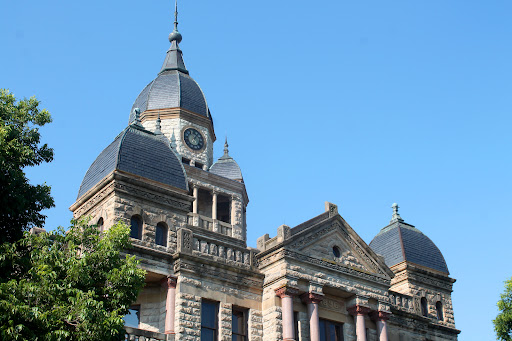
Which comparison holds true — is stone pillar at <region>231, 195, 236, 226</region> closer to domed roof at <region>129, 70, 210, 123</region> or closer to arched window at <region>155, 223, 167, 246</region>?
domed roof at <region>129, 70, 210, 123</region>

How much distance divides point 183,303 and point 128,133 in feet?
24.5

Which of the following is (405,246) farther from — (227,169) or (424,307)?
(227,169)

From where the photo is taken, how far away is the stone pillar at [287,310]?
2645 cm

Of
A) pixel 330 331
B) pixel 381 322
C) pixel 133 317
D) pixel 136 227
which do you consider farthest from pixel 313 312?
pixel 136 227

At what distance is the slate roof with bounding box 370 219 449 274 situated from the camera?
A: 35656mm

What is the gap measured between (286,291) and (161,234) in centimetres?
500

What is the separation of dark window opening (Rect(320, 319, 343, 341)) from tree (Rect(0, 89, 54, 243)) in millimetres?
12382

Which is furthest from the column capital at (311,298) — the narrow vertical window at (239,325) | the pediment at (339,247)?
the narrow vertical window at (239,325)

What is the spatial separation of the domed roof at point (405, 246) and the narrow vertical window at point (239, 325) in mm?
10806

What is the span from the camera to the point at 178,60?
50.2 metres

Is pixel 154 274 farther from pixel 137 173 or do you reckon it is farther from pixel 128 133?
pixel 128 133

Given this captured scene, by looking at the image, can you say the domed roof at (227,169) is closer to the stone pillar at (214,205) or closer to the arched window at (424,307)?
the stone pillar at (214,205)

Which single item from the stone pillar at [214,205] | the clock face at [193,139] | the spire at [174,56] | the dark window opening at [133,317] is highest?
the spire at [174,56]

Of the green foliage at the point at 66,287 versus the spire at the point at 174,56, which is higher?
the spire at the point at 174,56
